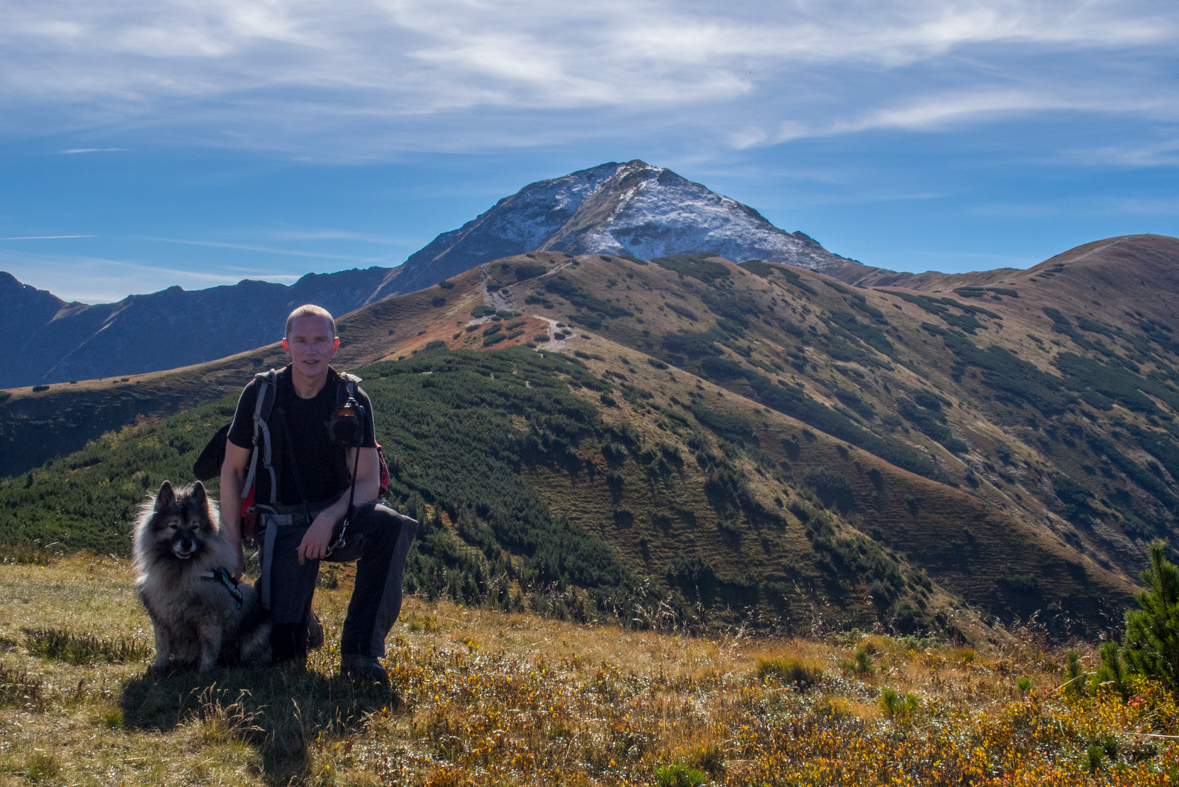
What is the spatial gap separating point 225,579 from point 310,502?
0.67 meters

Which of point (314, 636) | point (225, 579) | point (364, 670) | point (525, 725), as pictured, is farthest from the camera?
point (314, 636)

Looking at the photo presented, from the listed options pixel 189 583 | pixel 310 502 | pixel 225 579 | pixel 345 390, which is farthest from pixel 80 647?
pixel 345 390

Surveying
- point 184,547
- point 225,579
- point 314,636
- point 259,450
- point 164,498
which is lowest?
point 314,636

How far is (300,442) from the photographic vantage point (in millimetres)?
4434

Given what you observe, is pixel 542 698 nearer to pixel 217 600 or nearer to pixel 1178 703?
pixel 217 600

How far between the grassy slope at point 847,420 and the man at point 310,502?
18185 mm

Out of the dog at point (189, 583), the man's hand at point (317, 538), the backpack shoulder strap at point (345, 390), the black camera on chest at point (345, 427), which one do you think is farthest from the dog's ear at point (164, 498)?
the backpack shoulder strap at point (345, 390)

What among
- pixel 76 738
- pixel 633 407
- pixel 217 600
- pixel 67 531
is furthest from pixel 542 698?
pixel 633 407

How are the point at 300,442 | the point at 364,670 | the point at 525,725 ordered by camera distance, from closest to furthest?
the point at 525,725 → the point at 364,670 → the point at 300,442

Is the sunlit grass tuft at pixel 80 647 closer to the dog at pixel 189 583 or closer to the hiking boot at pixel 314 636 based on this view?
the dog at pixel 189 583

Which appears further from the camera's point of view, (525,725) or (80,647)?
(80,647)

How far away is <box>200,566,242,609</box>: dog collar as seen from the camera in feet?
13.7

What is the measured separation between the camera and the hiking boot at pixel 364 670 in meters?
4.29

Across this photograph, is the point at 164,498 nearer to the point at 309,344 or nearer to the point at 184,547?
the point at 184,547
